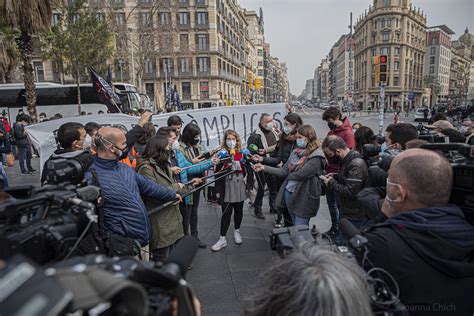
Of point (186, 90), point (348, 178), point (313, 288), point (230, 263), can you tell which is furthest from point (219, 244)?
point (186, 90)

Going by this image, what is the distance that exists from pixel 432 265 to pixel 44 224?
64.3 inches

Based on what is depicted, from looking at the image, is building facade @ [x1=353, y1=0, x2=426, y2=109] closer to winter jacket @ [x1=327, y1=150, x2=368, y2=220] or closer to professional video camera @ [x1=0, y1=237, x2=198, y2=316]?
winter jacket @ [x1=327, y1=150, x2=368, y2=220]

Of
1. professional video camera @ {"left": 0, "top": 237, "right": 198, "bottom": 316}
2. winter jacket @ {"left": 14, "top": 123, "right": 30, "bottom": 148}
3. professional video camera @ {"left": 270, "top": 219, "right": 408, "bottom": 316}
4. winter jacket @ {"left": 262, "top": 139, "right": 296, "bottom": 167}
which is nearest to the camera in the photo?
professional video camera @ {"left": 0, "top": 237, "right": 198, "bottom": 316}

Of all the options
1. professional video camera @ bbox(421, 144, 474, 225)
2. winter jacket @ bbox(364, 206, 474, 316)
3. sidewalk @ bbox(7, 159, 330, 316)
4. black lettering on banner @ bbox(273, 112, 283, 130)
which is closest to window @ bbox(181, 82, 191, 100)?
black lettering on banner @ bbox(273, 112, 283, 130)

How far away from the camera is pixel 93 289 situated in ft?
2.50

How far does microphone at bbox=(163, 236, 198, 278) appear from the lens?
1037 millimetres

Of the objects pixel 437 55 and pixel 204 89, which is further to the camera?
pixel 437 55

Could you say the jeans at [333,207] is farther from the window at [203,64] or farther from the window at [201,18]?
the window at [201,18]

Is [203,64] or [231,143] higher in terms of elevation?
[203,64]

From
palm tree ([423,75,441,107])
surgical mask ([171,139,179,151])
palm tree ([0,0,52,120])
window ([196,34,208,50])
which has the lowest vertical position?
surgical mask ([171,139,179,151])

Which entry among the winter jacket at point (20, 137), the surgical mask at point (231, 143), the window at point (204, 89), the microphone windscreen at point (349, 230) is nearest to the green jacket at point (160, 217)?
the surgical mask at point (231, 143)

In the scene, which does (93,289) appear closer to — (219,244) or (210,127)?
(219,244)

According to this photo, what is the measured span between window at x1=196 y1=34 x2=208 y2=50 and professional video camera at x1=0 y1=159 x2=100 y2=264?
5291cm

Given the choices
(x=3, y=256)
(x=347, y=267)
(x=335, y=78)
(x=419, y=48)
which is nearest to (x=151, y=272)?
(x=3, y=256)
